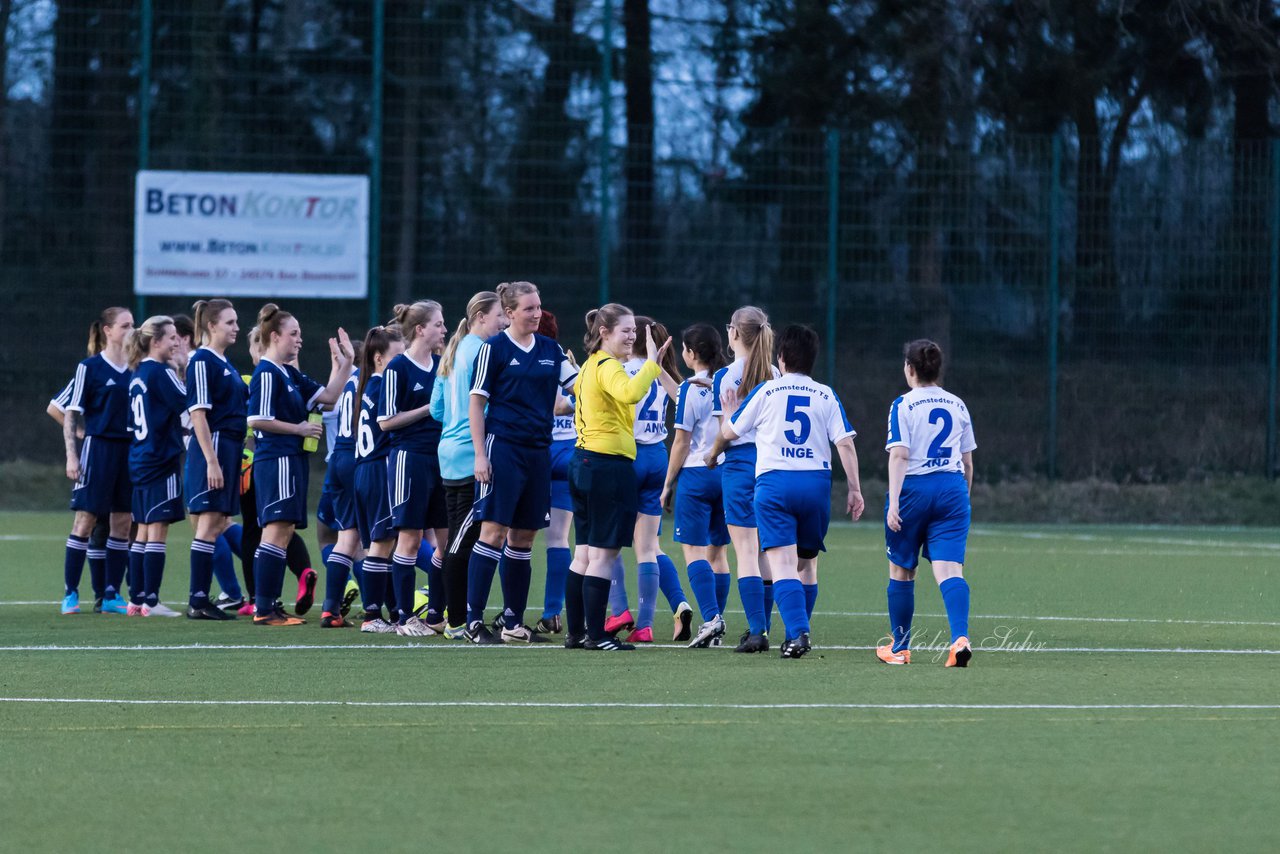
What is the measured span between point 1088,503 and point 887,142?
5.17 metres

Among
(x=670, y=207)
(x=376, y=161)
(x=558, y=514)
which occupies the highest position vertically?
(x=376, y=161)

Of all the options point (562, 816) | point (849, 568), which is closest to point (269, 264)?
point (849, 568)

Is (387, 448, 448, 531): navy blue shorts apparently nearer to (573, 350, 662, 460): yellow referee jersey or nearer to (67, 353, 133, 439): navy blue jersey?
(573, 350, 662, 460): yellow referee jersey

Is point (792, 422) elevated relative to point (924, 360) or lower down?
lower down

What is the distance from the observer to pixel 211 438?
11.5 metres

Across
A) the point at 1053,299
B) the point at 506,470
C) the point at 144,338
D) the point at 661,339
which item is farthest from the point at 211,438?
the point at 1053,299

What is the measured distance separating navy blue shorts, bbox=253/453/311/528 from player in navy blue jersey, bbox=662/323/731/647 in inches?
90.9

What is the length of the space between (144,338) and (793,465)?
4.88 meters

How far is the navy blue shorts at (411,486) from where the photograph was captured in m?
10.5

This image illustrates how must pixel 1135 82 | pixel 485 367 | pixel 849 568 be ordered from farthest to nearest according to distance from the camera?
pixel 1135 82 → pixel 849 568 → pixel 485 367

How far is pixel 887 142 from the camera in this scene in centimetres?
2408

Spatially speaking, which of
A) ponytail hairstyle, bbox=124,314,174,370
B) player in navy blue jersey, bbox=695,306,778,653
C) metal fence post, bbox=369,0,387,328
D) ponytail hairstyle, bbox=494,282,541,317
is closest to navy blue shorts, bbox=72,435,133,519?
ponytail hairstyle, bbox=124,314,174,370

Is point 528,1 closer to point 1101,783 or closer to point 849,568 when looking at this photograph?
point 849,568

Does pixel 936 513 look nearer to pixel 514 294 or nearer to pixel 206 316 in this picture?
pixel 514 294
